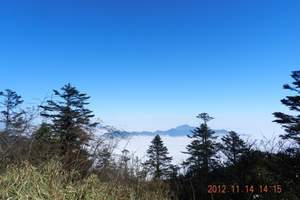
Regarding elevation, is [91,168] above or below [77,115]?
below

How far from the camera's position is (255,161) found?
7.37m

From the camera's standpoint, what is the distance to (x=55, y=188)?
4.77 metres

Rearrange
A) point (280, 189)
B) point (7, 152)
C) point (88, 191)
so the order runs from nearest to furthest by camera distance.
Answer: point (88, 191), point (280, 189), point (7, 152)

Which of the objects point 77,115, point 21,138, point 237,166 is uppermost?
point 77,115

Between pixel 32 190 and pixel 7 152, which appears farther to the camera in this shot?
pixel 7 152

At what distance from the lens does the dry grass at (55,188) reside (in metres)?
4.55

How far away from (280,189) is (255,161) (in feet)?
3.70

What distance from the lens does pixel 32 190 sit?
4.62 metres

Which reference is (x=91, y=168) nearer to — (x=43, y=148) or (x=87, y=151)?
(x=87, y=151)

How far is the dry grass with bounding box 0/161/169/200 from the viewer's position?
455 centimetres

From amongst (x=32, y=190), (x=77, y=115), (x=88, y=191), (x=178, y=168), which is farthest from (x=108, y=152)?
(x=77, y=115)

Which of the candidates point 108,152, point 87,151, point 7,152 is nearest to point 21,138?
point 7,152

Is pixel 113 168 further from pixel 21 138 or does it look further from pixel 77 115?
pixel 77 115

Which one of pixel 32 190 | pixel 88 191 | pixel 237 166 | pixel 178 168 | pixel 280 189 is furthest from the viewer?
pixel 178 168
